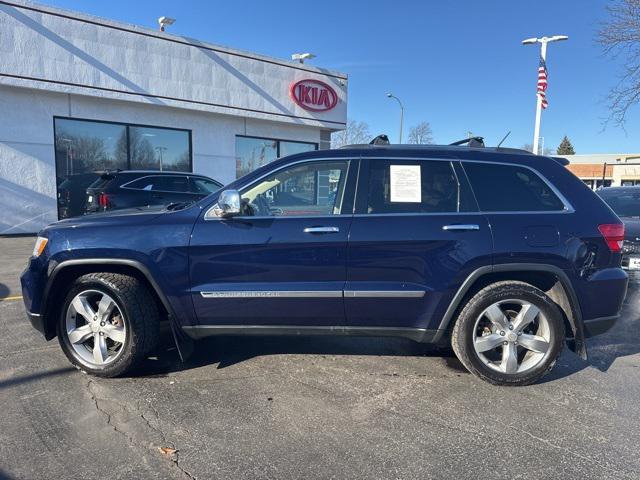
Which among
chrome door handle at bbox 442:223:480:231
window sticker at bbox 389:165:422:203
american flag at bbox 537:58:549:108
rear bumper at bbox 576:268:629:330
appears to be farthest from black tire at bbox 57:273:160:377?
american flag at bbox 537:58:549:108

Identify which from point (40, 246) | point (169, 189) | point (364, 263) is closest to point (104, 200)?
point (169, 189)

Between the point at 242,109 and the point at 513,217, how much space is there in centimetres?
1281

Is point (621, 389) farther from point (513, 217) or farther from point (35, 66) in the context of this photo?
point (35, 66)

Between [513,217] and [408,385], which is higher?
[513,217]

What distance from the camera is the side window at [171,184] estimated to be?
32.4ft

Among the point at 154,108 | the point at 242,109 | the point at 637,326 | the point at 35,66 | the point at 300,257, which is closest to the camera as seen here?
the point at 300,257

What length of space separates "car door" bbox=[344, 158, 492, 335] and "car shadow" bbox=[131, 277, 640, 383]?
0.85 m

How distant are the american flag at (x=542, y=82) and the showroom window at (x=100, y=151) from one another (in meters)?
14.5

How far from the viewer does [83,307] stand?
362cm

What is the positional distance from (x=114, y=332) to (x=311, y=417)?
1.70m

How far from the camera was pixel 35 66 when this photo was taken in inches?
445

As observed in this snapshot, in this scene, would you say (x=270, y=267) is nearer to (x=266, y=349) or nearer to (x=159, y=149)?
(x=266, y=349)

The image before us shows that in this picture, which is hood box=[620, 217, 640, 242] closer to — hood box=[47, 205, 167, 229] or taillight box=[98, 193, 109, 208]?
hood box=[47, 205, 167, 229]

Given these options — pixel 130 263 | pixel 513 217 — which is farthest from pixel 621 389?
pixel 130 263
